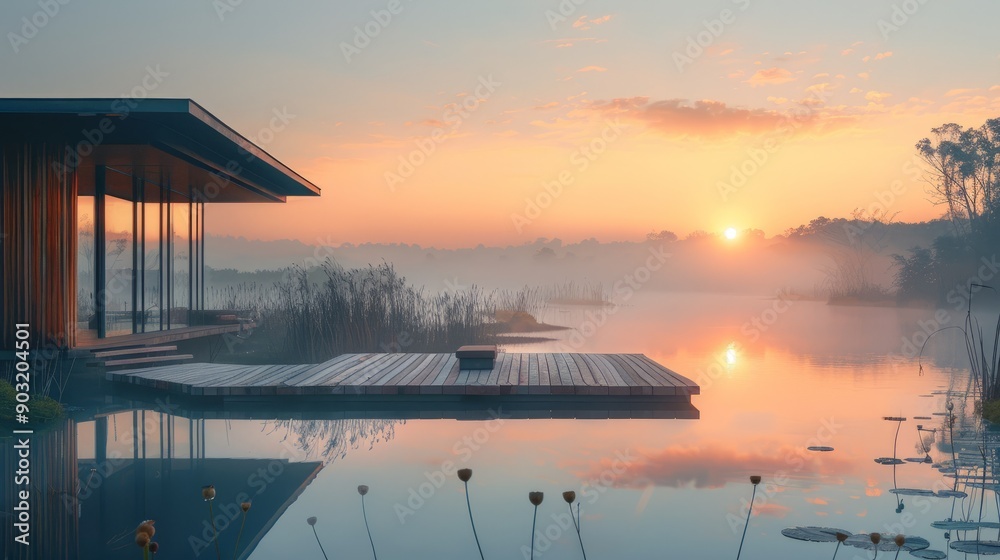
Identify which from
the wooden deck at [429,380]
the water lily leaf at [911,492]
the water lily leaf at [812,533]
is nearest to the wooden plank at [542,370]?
the wooden deck at [429,380]

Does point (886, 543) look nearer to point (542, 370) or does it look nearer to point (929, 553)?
point (929, 553)

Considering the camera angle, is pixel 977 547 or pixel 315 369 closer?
pixel 977 547

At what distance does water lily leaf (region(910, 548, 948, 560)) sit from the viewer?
2701 millimetres

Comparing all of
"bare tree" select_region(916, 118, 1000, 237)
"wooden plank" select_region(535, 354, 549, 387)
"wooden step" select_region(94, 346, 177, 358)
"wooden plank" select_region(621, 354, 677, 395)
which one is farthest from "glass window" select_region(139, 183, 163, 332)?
"bare tree" select_region(916, 118, 1000, 237)

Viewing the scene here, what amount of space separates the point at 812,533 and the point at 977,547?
0.53 meters

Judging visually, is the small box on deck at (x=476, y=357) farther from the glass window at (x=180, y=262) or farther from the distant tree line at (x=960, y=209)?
the distant tree line at (x=960, y=209)

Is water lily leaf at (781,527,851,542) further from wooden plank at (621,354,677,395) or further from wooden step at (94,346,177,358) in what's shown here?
wooden step at (94,346,177,358)

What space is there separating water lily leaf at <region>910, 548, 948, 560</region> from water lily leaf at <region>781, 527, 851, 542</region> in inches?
9.0

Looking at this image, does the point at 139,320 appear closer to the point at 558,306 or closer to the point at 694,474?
the point at 694,474

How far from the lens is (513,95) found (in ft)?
31.4

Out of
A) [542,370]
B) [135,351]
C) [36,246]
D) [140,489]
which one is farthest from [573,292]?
[140,489]

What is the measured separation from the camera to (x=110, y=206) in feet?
26.6

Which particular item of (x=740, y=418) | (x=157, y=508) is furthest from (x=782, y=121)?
(x=157, y=508)

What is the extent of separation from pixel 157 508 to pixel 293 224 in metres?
10.2
